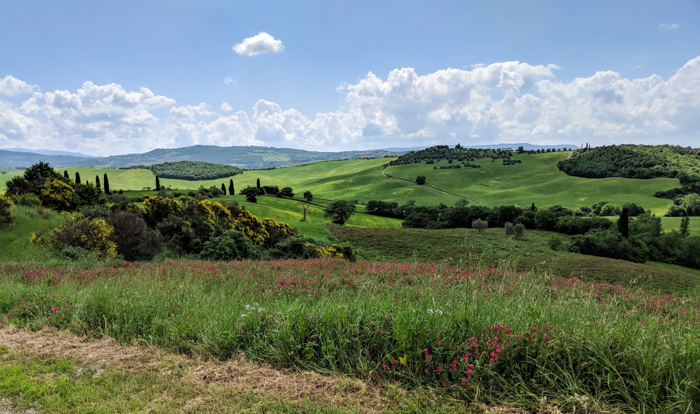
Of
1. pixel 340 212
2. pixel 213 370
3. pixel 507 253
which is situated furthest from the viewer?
pixel 340 212

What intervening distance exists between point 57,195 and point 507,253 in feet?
131

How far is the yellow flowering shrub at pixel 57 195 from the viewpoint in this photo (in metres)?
23.0

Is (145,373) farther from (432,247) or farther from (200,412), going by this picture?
(432,247)

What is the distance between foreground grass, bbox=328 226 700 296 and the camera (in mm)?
30148

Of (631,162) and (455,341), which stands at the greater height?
(631,162)

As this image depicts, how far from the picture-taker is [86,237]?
15.9 meters

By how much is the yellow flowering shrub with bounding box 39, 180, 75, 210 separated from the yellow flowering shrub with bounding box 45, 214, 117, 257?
872cm

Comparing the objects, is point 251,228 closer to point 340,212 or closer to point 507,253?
point 507,253

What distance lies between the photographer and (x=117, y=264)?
45.1 ft

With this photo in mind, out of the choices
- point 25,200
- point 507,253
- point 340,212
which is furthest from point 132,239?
point 340,212

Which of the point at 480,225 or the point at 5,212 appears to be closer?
the point at 5,212

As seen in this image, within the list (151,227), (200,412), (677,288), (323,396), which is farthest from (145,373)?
(677,288)

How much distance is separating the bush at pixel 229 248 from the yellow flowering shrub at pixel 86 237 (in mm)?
4418

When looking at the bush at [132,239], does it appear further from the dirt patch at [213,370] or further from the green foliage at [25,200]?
the dirt patch at [213,370]
